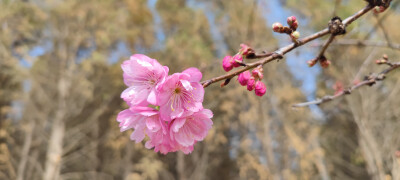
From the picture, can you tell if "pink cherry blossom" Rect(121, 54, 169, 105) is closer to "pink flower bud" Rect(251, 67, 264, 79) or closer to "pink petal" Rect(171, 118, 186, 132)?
"pink petal" Rect(171, 118, 186, 132)

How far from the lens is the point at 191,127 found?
84 centimetres

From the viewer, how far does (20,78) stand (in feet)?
23.0

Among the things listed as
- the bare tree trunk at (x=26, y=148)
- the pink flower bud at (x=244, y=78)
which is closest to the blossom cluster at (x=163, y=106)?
the pink flower bud at (x=244, y=78)

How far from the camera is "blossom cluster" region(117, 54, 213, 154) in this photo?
0.73m

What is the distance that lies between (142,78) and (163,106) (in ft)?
0.50

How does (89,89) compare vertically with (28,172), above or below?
above

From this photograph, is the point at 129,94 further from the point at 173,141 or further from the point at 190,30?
the point at 190,30

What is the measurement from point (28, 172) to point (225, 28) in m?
7.66

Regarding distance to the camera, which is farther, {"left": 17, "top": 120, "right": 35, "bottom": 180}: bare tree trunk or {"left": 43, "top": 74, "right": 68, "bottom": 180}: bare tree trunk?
{"left": 17, "top": 120, "right": 35, "bottom": 180}: bare tree trunk

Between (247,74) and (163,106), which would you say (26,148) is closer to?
(163,106)

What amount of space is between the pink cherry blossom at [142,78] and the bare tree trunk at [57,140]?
6822mm

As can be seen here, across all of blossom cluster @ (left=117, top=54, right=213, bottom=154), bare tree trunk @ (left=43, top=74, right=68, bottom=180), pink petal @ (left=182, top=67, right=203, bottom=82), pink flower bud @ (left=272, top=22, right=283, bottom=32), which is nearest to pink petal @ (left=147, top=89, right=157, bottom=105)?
blossom cluster @ (left=117, top=54, right=213, bottom=154)

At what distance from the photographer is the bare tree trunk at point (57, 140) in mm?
6594

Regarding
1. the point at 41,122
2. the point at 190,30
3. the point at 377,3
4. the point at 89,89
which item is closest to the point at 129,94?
the point at 377,3
